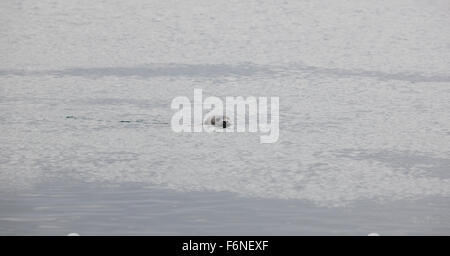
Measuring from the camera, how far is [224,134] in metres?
11.4

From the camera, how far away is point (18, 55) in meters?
16.1

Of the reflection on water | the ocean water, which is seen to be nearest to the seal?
the ocean water

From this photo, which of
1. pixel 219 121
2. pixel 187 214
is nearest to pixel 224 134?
pixel 219 121

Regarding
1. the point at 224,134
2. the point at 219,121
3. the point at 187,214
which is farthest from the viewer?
the point at 219,121

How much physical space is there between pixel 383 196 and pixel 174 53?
325 inches

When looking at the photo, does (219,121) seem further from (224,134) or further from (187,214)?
(187,214)

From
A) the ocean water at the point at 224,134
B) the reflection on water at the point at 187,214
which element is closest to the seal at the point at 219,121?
the ocean water at the point at 224,134

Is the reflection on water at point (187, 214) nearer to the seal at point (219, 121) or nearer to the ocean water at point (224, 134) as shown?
the ocean water at point (224, 134)

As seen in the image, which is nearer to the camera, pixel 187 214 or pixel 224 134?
pixel 187 214

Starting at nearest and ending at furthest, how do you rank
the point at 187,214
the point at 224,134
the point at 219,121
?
1. the point at 187,214
2. the point at 224,134
3. the point at 219,121

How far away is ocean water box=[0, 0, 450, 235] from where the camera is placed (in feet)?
27.3
